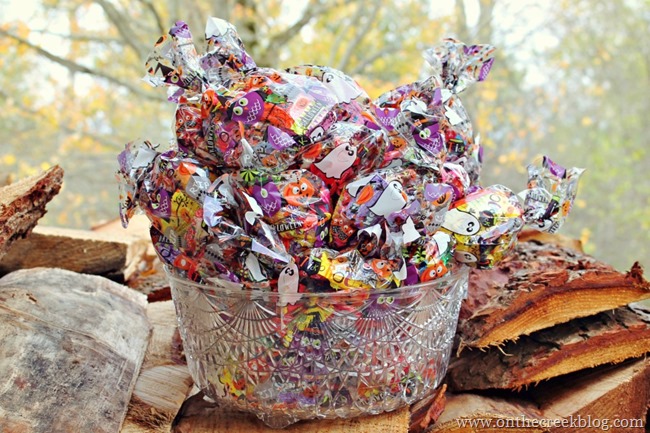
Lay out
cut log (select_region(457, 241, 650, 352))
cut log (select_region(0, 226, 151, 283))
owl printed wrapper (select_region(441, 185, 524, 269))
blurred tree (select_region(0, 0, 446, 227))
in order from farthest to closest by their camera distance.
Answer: blurred tree (select_region(0, 0, 446, 227)) < cut log (select_region(0, 226, 151, 283)) < cut log (select_region(457, 241, 650, 352)) < owl printed wrapper (select_region(441, 185, 524, 269))

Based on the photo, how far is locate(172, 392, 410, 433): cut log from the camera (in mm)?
1017

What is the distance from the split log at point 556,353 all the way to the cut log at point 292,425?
205 mm

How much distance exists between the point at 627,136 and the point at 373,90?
2.15 metres

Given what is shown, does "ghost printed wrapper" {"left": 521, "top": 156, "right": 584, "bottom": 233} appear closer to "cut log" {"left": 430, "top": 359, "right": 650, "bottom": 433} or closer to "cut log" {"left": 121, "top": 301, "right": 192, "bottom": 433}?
"cut log" {"left": 430, "top": 359, "right": 650, "bottom": 433}

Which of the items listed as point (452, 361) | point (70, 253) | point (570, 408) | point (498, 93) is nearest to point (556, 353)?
point (570, 408)

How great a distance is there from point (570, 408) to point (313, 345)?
0.54m

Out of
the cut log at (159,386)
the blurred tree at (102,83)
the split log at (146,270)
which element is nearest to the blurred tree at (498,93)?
the blurred tree at (102,83)

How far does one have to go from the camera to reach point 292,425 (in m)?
1.03

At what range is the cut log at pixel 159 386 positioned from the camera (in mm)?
1049

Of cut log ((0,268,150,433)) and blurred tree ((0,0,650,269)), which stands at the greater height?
blurred tree ((0,0,650,269))

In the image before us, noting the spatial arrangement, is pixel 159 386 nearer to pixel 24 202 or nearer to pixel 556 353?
pixel 24 202

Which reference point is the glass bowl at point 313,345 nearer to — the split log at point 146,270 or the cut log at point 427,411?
the cut log at point 427,411

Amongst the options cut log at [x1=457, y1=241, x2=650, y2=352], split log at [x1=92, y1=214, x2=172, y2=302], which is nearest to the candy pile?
cut log at [x1=457, y1=241, x2=650, y2=352]

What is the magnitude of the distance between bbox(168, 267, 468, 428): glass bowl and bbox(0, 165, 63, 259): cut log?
324 mm
